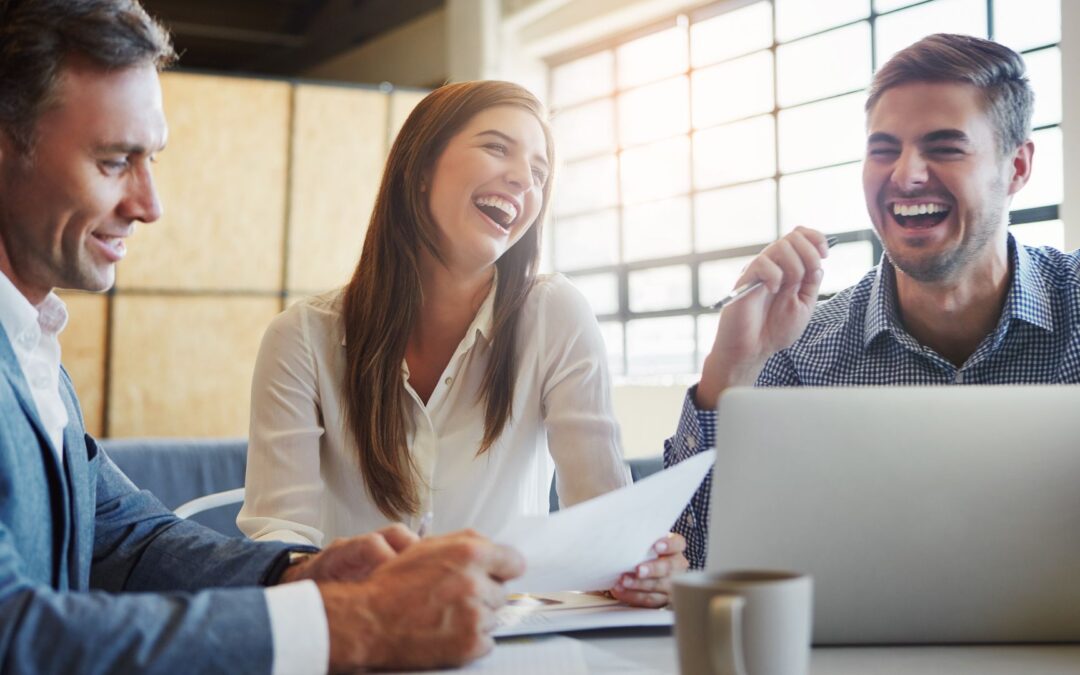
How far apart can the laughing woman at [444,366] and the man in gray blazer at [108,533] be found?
0.36m

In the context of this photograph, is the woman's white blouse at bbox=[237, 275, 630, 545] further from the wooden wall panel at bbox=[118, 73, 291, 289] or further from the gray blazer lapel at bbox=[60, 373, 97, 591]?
the wooden wall panel at bbox=[118, 73, 291, 289]

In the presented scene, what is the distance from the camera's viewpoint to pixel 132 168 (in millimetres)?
1141

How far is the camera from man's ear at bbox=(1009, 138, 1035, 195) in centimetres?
172

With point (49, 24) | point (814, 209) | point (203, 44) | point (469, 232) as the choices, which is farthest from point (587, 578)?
point (203, 44)

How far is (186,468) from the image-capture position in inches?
108

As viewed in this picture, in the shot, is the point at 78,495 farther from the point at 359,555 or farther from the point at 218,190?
the point at 218,190

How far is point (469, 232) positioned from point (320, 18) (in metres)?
7.08

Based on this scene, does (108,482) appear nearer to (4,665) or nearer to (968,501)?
(4,665)

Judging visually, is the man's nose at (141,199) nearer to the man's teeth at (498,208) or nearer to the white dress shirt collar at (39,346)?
the white dress shirt collar at (39,346)

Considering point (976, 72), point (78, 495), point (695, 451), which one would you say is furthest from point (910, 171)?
point (78, 495)

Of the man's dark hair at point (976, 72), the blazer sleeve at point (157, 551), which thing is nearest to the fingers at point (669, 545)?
the blazer sleeve at point (157, 551)

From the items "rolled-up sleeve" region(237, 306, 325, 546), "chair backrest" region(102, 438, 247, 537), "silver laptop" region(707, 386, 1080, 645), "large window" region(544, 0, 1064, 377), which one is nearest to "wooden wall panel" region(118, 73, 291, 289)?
"large window" region(544, 0, 1064, 377)

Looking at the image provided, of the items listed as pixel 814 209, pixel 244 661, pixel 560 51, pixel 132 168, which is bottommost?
pixel 244 661

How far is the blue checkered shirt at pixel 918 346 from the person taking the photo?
1.54 meters
